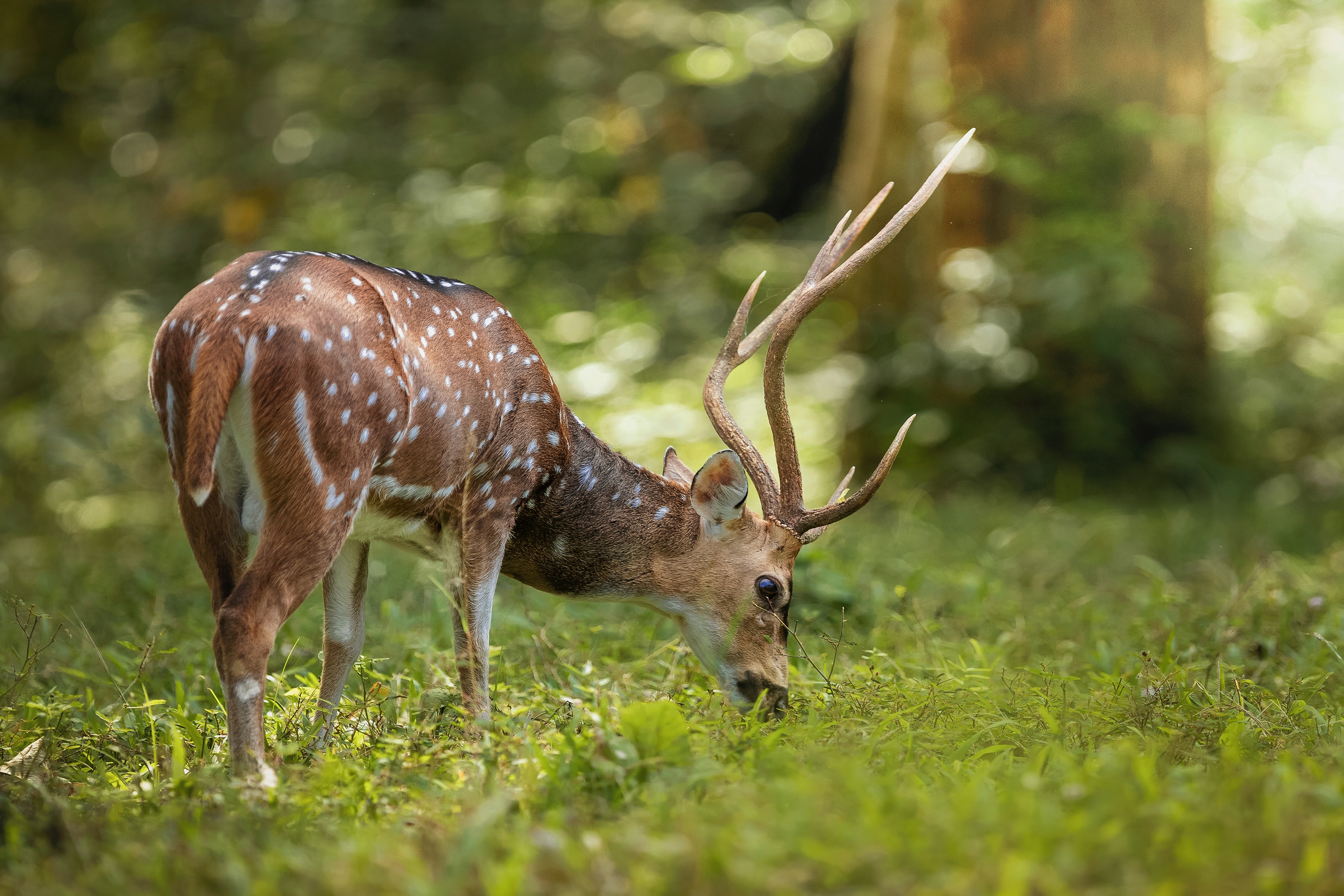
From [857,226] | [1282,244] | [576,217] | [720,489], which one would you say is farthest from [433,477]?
[1282,244]

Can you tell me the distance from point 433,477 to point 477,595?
16.7 inches

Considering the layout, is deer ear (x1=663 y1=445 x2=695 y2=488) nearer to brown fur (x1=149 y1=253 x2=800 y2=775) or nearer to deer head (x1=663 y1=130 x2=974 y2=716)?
brown fur (x1=149 y1=253 x2=800 y2=775)

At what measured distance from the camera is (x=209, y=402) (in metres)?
2.93

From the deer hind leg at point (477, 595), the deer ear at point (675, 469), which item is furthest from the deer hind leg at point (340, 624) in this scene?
the deer ear at point (675, 469)

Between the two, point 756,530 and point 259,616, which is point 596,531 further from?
point 259,616

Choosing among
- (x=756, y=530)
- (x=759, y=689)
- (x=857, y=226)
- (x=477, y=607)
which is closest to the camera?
(x=477, y=607)

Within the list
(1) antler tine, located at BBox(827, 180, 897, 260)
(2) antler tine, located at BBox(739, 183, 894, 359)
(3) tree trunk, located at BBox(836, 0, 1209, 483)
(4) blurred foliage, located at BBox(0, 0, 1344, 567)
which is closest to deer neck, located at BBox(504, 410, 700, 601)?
(2) antler tine, located at BBox(739, 183, 894, 359)

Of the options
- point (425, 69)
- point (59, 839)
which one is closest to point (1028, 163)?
point (425, 69)

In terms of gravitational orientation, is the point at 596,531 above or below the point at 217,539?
below

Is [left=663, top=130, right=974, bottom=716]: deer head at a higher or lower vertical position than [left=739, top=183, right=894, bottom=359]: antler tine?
lower

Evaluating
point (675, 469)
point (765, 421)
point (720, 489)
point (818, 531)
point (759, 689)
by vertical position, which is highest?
point (720, 489)

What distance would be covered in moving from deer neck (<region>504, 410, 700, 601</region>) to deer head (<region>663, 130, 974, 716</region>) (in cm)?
9

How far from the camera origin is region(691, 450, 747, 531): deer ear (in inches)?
155

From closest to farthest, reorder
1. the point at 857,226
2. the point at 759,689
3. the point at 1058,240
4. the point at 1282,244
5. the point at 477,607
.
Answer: the point at 477,607 < the point at 759,689 < the point at 857,226 < the point at 1058,240 < the point at 1282,244
